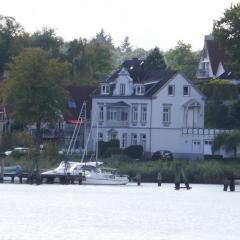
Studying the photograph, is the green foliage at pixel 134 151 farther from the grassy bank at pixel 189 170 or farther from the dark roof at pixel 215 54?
the dark roof at pixel 215 54

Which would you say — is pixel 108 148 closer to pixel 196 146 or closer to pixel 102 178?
pixel 196 146

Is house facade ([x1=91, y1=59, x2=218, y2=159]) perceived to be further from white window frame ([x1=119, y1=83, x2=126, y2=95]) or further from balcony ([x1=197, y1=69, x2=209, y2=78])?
balcony ([x1=197, y1=69, x2=209, y2=78])

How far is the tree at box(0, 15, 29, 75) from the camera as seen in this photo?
190000 mm

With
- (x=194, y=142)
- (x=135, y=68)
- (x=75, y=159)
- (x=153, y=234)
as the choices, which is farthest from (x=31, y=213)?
(x=135, y=68)

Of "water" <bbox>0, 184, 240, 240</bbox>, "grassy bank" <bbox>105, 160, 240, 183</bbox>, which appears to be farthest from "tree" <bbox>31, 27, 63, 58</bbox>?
"water" <bbox>0, 184, 240, 240</bbox>

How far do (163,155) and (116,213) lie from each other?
171 feet

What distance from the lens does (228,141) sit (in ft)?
458

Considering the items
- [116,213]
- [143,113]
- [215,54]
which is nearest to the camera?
[116,213]

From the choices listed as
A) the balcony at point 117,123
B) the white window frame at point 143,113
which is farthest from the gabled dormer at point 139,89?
the balcony at point 117,123

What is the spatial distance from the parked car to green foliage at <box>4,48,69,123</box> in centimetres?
972

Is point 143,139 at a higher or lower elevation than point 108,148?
higher

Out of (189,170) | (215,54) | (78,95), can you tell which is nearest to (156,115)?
(78,95)

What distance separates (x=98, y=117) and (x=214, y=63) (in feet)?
74.3

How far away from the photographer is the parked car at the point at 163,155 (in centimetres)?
14150
